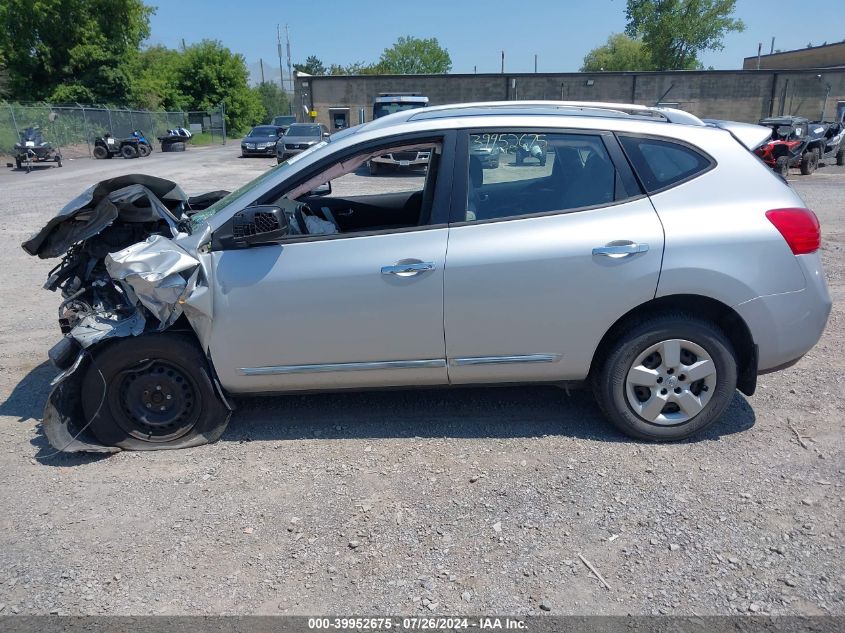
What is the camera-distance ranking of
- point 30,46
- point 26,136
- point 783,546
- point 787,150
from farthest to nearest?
point 30,46, point 26,136, point 787,150, point 783,546

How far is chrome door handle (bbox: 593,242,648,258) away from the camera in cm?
359

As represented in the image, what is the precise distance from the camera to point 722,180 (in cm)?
373

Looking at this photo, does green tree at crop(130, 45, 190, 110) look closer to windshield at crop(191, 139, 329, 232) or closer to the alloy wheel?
windshield at crop(191, 139, 329, 232)

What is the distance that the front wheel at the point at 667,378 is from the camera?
3709 millimetres

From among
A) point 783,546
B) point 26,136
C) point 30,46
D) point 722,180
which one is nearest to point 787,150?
point 722,180

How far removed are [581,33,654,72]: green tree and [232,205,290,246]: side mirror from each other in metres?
77.8

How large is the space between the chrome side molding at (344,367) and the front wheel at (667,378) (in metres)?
1.04

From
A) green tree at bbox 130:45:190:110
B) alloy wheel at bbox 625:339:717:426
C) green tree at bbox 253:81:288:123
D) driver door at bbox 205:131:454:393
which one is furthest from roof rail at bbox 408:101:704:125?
green tree at bbox 253:81:288:123

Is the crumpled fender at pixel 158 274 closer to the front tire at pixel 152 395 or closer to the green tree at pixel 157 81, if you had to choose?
the front tire at pixel 152 395

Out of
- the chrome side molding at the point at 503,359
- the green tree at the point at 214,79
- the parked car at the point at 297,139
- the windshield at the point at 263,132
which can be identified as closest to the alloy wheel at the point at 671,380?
the chrome side molding at the point at 503,359

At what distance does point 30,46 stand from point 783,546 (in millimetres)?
48480

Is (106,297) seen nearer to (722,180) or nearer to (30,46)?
(722,180)

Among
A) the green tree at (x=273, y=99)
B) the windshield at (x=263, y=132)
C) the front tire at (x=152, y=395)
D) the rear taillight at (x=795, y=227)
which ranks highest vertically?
the green tree at (x=273, y=99)

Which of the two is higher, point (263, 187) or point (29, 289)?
point (263, 187)
